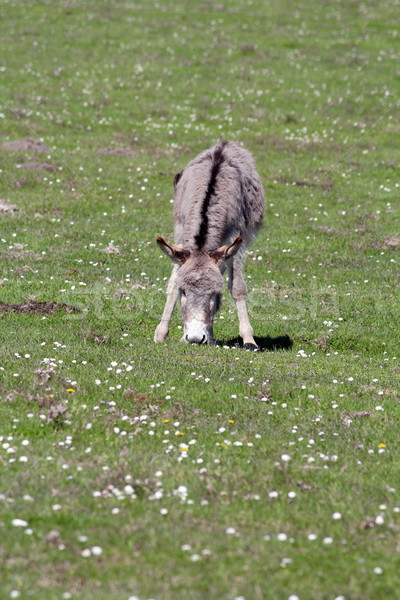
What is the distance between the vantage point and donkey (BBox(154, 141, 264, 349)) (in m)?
11.3

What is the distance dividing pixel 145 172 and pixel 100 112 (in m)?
8.14

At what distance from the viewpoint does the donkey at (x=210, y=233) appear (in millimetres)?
11336

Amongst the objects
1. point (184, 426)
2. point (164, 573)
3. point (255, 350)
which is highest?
point (164, 573)

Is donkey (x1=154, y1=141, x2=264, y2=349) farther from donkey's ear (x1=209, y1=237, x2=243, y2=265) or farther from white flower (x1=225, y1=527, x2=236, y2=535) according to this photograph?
white flower (x1=225, y1=527, x2=236, y2=535)

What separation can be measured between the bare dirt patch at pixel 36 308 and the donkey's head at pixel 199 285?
4.01 meters

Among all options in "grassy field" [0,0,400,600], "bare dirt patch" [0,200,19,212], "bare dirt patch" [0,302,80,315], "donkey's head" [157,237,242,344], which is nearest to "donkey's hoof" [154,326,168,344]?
"grassy field" [0,0,400,600]

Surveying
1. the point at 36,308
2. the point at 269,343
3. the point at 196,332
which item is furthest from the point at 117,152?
the point at 196,332

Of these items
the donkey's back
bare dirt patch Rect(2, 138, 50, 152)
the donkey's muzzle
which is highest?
the donkey's back

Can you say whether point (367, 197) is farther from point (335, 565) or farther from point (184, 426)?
point (335, 565)

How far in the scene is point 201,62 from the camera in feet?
128

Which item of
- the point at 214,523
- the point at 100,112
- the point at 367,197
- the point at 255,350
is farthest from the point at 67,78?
the point at 214,523

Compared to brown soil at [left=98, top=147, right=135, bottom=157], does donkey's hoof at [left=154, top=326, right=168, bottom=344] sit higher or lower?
lower

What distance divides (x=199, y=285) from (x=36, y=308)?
5057 millimetres

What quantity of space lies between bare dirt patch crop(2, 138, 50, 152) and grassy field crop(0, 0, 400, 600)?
0.12 m
